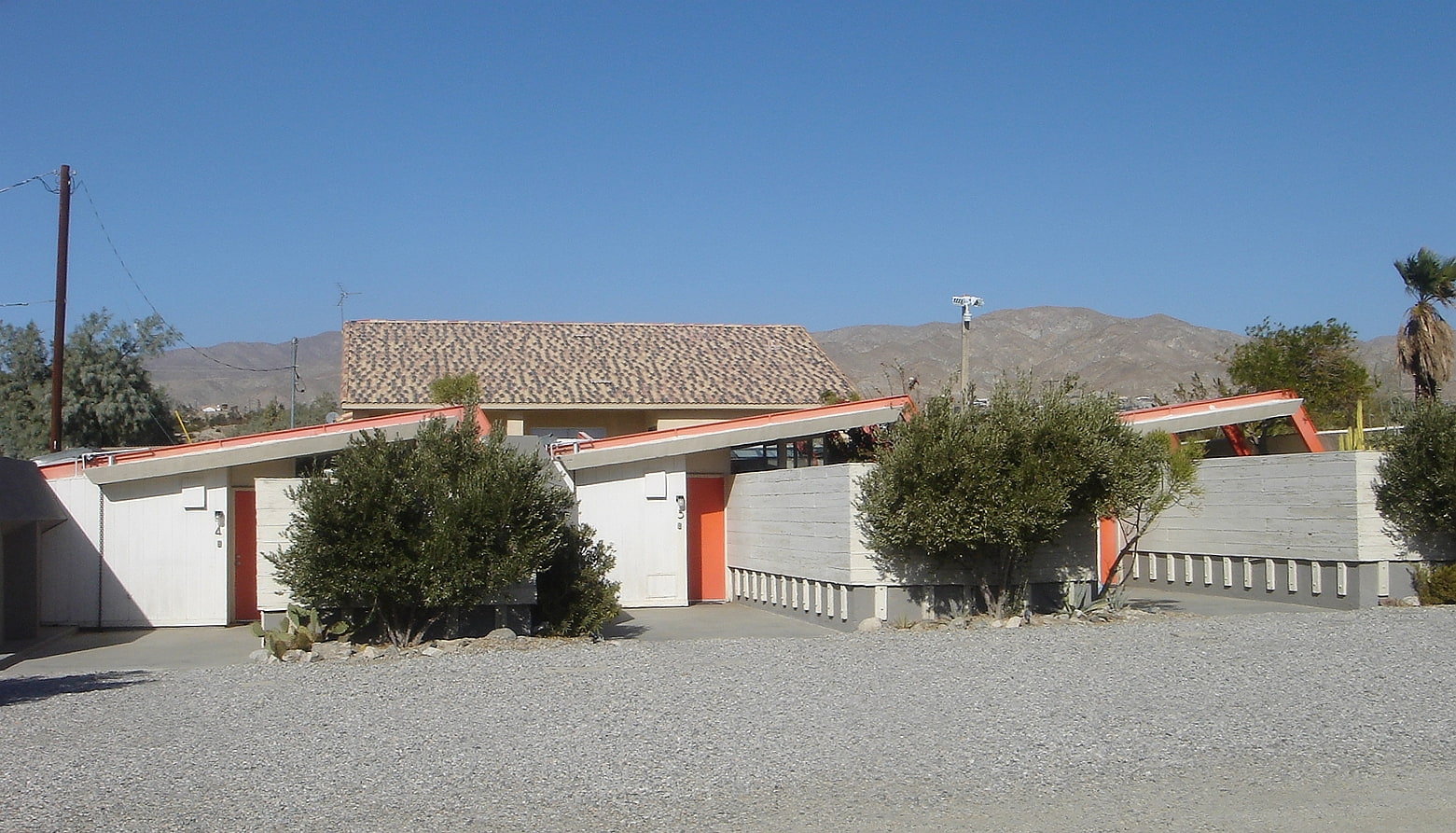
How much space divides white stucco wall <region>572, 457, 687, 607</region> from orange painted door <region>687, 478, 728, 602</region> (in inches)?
61.0

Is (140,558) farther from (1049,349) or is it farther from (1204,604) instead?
(1049,349)

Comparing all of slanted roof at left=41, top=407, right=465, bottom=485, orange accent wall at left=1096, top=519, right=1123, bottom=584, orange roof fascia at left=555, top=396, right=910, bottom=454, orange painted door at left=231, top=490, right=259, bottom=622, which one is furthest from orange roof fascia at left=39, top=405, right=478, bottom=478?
orange accent wall at left=1096, top=519, right=1123, bottom=584

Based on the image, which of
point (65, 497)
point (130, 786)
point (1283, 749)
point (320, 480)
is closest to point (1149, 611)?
point (1283, 749)

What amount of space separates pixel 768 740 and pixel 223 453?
1146 cm

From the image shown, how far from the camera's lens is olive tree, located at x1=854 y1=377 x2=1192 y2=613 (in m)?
16.3

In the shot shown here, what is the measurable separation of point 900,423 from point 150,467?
33.6ft

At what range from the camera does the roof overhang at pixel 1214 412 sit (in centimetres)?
2116

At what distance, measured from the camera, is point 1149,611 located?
18375 millimetres

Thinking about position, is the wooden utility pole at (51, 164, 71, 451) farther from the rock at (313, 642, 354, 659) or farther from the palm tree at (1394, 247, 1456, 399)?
the palm tree at (1394, 247, 1456, 399)

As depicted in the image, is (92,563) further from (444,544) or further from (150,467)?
(444,544)

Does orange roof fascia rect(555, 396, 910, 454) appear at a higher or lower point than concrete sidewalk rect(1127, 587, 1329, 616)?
higher

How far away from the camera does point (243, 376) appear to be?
14888 centimetres

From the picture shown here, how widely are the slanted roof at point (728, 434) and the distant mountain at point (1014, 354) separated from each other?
67909 millimetres

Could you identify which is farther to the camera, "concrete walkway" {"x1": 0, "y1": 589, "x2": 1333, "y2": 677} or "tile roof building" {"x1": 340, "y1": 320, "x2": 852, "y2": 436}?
"tile roof building" {"x1": 340, "y1": 320, "x2": 852, "y2": 436}
